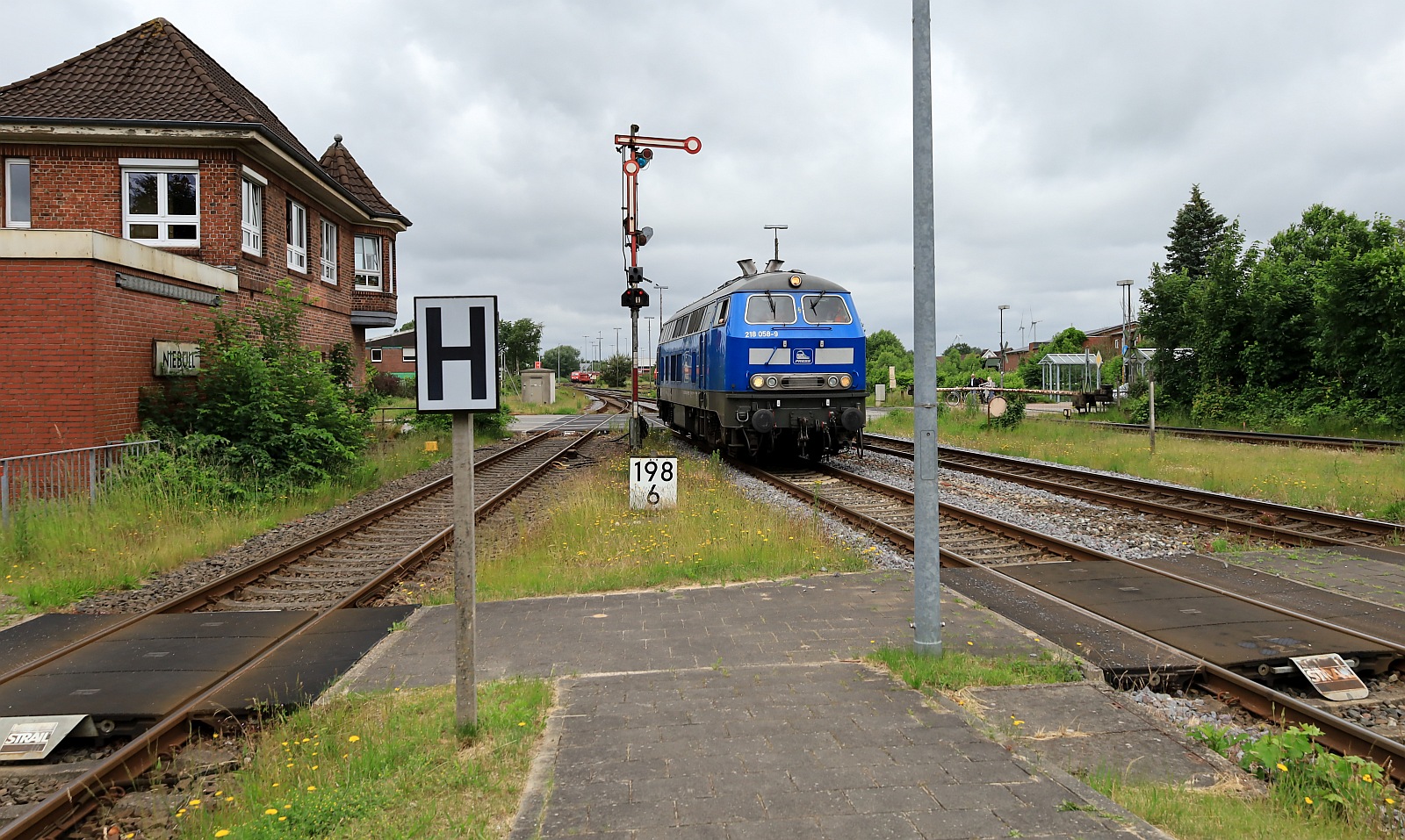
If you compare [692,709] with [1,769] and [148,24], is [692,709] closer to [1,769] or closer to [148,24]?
[1,769]

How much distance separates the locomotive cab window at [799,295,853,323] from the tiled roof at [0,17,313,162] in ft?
34.6

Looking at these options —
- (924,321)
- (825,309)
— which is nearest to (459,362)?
(924,321)

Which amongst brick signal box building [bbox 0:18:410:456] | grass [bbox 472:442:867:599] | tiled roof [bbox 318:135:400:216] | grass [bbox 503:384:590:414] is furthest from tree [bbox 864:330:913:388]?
grass [bbox 472:442:867:599]

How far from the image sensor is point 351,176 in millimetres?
25469

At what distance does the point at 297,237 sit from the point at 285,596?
14.5 meters

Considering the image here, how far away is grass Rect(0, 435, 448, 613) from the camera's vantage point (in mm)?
7758

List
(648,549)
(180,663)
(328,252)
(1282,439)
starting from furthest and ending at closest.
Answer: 1. (328,252)
2. (1282,439)
3. (648,549)
4. (180,663)

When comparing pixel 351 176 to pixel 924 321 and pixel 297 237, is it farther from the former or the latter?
pixel 924 321

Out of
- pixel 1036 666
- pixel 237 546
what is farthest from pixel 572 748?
pixel 237 546

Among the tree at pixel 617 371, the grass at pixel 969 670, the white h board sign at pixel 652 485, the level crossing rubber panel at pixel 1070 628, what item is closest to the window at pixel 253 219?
the white h board sign at pixel 652 485

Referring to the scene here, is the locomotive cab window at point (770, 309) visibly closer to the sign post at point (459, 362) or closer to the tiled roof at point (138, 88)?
the tiled roof at point (138, 88)

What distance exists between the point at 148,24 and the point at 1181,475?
2273 centimetres

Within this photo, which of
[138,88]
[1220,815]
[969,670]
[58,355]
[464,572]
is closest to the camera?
[1220,815]

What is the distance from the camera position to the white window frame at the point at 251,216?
54.6 feet
